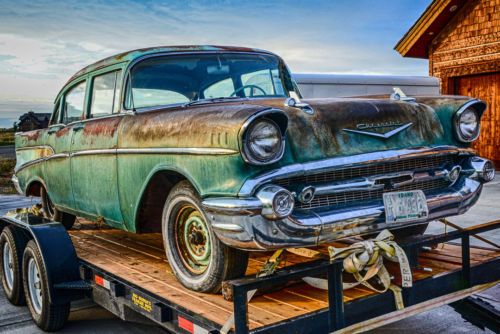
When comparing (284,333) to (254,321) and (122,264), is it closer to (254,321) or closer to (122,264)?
(254,321)

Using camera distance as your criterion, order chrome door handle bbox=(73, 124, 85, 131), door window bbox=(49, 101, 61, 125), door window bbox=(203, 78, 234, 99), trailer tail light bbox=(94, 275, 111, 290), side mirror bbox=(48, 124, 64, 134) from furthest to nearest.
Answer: door window bbox=(49, 101, 61, 125) → side mirror bbox=(48, 124, 64, 134) → chrome door handle bbox=(73, 124, 85, 131) → door window bbox=(203, 78, 234, 99) → trailer tail light bbox=(94, 275, 111, 290)

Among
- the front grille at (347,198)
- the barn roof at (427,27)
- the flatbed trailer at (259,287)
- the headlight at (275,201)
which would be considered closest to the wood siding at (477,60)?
the barn roof at (427,27)

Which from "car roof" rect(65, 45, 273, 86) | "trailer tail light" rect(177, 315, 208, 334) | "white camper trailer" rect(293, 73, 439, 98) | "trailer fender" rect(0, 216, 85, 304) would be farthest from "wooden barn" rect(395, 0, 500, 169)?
"trailer tail light" rect(177, 315, 208, 334)

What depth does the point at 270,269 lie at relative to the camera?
2984 millimetres

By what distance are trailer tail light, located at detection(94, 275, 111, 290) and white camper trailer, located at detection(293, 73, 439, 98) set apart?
8.82m

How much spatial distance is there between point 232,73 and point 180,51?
16.6 inches

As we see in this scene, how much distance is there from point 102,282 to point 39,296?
34.9 inches

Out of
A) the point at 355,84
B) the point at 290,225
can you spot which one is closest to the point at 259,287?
the point at 290,225

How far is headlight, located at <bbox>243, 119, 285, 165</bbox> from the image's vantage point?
3.09 meters

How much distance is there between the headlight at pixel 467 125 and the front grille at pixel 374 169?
156mm

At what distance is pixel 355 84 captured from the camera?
13.9m

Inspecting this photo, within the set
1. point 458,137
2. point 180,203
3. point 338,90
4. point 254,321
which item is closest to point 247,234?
point 254,321

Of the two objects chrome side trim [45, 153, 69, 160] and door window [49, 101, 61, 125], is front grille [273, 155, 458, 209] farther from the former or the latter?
door window [49, 101, 61, 125]

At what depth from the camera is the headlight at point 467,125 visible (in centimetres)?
395
